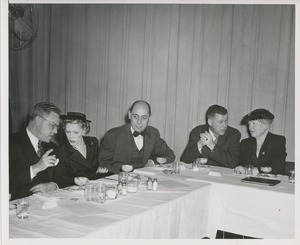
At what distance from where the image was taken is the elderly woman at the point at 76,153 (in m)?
2.68

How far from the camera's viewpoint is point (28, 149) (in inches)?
89.7

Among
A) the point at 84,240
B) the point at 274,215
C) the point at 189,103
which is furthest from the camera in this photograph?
the point at 189,103

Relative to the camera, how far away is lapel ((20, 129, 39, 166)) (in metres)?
2.27

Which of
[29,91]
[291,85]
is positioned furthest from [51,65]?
[291,85]

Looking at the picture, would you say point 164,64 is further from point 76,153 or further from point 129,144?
point 76,153

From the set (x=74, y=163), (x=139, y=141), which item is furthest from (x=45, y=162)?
(x=139, y=141)

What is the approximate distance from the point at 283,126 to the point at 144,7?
7.36 feet

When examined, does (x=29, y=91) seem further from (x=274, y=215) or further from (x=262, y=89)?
(x=274, y=215)

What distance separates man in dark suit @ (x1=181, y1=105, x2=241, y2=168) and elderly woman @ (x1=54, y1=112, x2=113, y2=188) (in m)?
1.08

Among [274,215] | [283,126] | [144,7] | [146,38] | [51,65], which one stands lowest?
[274,215]

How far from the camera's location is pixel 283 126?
372cm

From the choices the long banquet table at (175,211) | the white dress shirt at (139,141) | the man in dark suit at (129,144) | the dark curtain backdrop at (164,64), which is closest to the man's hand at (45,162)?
the long banquet table at (175,211)

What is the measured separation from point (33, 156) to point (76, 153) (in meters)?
0.53

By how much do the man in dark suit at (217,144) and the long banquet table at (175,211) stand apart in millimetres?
595
